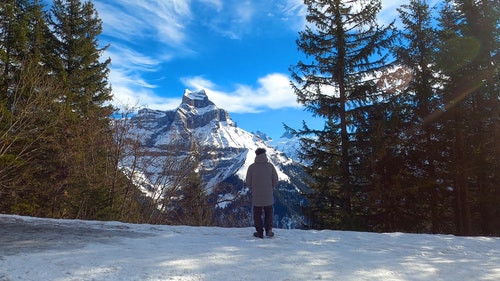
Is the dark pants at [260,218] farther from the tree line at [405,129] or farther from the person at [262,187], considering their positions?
the tree line at [405,129]

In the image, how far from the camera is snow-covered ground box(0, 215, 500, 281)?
429 cm

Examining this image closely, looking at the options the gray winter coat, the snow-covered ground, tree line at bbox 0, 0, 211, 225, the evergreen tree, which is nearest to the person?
the gray winter coat

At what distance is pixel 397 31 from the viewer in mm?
15039

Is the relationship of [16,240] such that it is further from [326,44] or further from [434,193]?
[434,193]

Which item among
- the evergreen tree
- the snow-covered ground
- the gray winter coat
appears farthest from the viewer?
Result: the evergreen tree

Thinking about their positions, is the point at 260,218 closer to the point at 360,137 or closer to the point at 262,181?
the point at 262,181

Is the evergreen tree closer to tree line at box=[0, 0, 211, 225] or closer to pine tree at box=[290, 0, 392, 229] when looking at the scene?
pine tree at box=[290, 0, 392, 229]

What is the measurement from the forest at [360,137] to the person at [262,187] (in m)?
7.04

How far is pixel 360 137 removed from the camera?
47.5ft

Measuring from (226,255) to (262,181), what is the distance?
243 centimetres

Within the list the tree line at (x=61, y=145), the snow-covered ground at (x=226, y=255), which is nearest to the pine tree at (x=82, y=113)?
the tree line at (x=61, y=145)

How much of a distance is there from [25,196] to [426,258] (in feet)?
56.5

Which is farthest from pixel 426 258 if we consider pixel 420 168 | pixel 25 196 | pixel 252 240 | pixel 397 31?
pixel 25 196

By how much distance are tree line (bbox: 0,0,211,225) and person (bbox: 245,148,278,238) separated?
6607 millimetres
